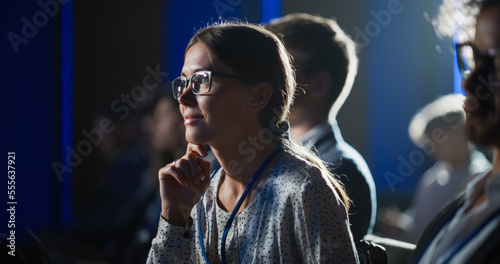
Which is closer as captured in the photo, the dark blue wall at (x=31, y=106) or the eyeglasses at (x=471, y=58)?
the eyeglasses at (x=471, y=58)

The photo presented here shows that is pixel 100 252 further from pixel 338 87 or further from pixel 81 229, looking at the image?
pixel 338 87

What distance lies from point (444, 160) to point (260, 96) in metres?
1.72

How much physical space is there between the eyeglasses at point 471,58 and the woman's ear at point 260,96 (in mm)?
483

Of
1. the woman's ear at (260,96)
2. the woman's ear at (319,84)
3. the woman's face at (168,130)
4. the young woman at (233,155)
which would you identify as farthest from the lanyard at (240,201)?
the woman's face at (168,130)

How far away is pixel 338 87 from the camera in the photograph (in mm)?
1854

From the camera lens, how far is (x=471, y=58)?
3.26ft

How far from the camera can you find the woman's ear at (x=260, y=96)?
138cm

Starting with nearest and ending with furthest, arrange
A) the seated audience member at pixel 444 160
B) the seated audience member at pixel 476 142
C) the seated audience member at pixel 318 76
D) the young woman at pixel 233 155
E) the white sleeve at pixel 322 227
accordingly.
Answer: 1. the seated audience member at pixel 476 142
2. the white sleeve at pixel 322 227
3. the young woman at pixel 233 155
4. the seated audience member at pixel 318 76
5. the seated audience member at pixel 444 160

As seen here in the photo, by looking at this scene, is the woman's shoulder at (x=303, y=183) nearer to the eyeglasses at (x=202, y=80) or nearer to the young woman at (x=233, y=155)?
the young woman at (x=233, y=155)

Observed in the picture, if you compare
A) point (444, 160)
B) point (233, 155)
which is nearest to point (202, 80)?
point (233, 155)

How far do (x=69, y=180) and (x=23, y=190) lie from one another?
0.56 metres

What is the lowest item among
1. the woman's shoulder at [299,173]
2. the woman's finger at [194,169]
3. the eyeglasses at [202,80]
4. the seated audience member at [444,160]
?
the seated audience member at [444,160]

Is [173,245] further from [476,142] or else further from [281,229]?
[476,142]

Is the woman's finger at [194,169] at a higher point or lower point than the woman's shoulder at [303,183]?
higher
